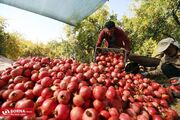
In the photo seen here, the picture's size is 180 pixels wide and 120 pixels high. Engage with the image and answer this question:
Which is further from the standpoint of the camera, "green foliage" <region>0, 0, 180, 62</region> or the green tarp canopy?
"green foliage" <region>0, 0, 180, 62</region>

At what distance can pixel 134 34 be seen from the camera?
640 inches

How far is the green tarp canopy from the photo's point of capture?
7.68m

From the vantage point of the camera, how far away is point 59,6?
26.4 feet

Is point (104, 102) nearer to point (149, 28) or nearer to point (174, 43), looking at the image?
point (174, 43)

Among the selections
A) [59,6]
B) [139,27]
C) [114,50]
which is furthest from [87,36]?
[114,50]

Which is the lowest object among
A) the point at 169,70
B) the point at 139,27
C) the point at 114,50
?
the point at 169,70

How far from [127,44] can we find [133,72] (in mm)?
1329

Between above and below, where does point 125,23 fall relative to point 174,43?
above

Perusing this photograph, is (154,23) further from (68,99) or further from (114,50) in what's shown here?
(68,99)

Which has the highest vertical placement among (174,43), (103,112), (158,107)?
(174,43)

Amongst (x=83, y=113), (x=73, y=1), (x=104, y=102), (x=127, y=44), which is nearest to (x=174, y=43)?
(x=127, y=44)
